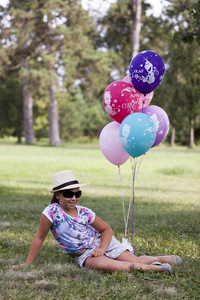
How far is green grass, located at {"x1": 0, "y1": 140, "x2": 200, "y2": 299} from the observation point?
3447 mm

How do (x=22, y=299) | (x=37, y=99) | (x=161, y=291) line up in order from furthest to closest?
(x=37, y=99), (x=161, y=291), (x=22, y=299)

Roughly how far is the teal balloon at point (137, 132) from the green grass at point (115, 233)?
125 cm

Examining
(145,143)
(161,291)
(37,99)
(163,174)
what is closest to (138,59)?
(145,143)

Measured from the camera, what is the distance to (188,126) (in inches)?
1671

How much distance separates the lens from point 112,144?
4816 millimetres

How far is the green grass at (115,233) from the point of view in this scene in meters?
3.45

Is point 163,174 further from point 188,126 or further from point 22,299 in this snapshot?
point 188,126

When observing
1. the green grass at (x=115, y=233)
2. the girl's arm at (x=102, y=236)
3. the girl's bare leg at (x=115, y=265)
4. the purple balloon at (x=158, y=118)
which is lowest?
the green grass at (x=115, y=233)

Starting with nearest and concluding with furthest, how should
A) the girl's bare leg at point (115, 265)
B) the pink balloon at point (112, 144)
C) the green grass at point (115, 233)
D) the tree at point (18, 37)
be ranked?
the green grass at point (115, 233), the girl's bare leg at point (115, 265), the pink balloon at point (112, 144), the tree at point (18, 37)

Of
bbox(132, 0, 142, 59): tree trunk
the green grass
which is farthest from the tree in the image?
the green grass

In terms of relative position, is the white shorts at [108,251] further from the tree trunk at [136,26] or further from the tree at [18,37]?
the tree at [18,37]

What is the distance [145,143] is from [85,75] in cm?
2765

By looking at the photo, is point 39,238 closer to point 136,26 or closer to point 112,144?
point 112,144

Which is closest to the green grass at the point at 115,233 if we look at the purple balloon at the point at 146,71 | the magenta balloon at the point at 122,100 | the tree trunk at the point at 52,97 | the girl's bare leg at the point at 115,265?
the girl's bare leg at the point at 115,265
